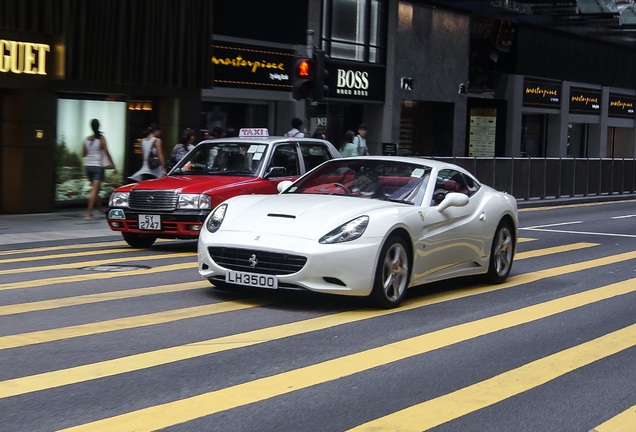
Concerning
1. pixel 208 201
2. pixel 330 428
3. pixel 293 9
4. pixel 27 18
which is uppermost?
pixel 293 9

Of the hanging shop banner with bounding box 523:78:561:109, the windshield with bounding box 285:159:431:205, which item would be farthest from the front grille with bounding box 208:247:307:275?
the hanging shop banner with bounding box 523:78:561:109

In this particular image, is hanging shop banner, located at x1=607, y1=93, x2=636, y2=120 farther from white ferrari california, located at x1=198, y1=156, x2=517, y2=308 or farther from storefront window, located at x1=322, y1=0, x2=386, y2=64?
white ferrari california, located at x1=198, y1=156, x2=517, y2=308

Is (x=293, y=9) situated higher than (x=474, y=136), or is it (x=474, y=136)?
(x=293, y=9)

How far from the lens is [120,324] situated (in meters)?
7.05

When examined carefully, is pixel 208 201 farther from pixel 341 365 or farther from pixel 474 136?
pixel 474 136

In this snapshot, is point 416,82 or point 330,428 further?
point 416,82

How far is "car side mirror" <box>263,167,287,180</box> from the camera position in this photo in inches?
481

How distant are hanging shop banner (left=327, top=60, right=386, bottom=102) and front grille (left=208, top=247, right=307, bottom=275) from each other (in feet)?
61.5

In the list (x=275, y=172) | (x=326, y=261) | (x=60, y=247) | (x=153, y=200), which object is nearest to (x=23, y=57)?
(x=60, y=247)

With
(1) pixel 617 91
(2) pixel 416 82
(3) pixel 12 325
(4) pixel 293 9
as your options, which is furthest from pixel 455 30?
(3) pixel 12 325

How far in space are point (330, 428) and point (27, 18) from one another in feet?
46.4

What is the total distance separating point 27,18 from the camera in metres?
16.8

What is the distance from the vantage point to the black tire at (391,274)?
26.0 ft

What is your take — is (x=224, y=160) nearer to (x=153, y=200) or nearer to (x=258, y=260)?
(x=153, y=200)
